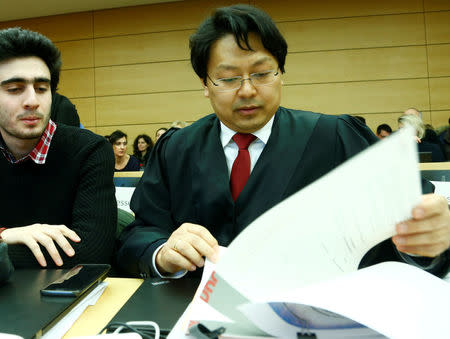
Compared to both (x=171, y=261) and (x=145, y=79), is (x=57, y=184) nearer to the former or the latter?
(x=171, y=261)

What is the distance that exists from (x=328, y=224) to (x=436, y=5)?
634 centimetres

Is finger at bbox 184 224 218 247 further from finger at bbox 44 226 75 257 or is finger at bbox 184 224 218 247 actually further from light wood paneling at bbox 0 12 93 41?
light wood paneling at bbox 0 12 93 41

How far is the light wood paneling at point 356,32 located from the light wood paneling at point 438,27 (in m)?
0.10

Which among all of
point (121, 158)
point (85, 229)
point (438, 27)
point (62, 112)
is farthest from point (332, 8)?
point (85, 229)

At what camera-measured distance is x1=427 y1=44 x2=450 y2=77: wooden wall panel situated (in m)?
5.36

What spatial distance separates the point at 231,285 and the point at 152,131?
5.77m

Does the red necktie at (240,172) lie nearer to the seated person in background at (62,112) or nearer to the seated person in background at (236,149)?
the seated person in background at (236,149)

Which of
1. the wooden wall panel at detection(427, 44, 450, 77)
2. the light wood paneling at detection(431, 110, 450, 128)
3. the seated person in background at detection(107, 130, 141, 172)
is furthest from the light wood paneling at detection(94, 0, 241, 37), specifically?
the light wood paneling at detection(431, 110, 450, 128)

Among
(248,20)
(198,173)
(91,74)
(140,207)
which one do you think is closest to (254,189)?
(198,173)

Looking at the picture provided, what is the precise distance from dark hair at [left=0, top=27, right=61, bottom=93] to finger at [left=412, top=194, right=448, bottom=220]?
4.14 ft

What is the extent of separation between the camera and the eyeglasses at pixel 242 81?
3.19ft

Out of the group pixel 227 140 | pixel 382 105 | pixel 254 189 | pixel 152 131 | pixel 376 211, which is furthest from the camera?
pixel 152 131

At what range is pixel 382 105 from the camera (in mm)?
5504

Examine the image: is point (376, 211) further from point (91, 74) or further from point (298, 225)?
point (91, 74)
